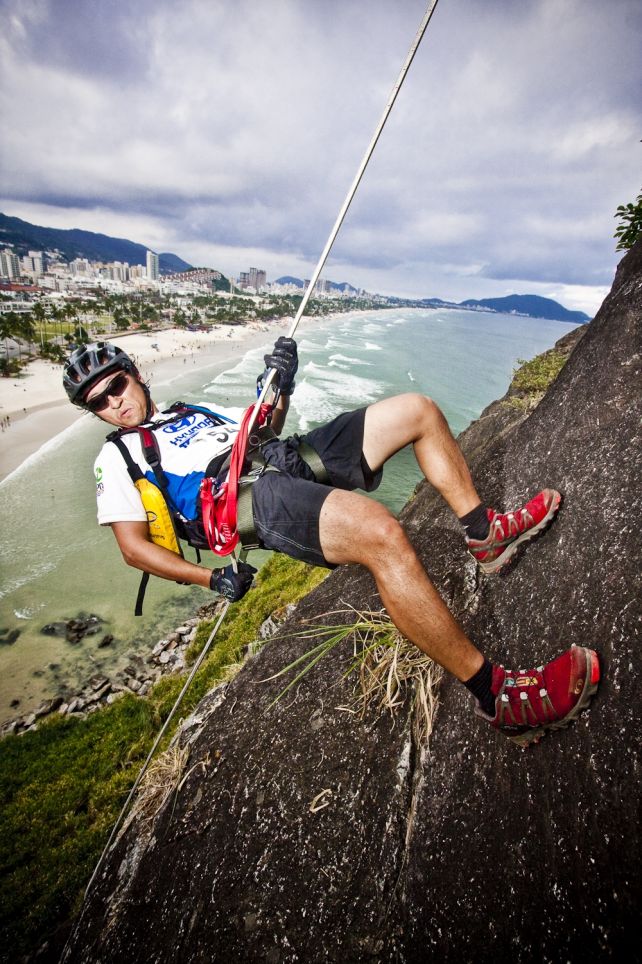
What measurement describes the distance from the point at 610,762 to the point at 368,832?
5.81 ft

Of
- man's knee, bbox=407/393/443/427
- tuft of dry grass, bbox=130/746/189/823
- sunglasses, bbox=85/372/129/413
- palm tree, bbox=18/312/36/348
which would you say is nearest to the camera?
man's knee, bbox=407/393/443/427

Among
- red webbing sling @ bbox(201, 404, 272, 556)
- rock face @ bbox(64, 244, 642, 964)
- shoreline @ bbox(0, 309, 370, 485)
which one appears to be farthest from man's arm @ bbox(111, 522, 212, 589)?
shoreline @ bbox(0, 309, 370, 485)

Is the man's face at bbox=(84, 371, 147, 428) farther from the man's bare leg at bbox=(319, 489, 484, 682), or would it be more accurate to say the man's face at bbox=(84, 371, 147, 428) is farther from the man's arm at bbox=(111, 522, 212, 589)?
the man's bare leg at bbox=(319, 489, 484, 682)

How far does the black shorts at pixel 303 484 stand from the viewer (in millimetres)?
2934

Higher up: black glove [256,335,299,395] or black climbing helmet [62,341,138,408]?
black glove [256,335,299,395]

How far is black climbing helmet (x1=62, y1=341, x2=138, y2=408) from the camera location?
419cm

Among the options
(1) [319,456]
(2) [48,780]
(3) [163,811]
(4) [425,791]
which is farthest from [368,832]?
(2) [48,780]

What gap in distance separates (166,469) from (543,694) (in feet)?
10.7

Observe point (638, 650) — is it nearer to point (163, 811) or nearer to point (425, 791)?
point (425, 791)

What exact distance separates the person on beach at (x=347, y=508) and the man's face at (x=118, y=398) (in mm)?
12

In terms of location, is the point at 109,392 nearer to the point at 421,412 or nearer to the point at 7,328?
the point at 421,412

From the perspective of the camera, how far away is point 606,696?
2.02m

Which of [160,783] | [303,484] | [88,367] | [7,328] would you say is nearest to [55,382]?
[7,328]

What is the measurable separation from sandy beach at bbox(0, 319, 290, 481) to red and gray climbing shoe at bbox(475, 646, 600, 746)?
33.8m
